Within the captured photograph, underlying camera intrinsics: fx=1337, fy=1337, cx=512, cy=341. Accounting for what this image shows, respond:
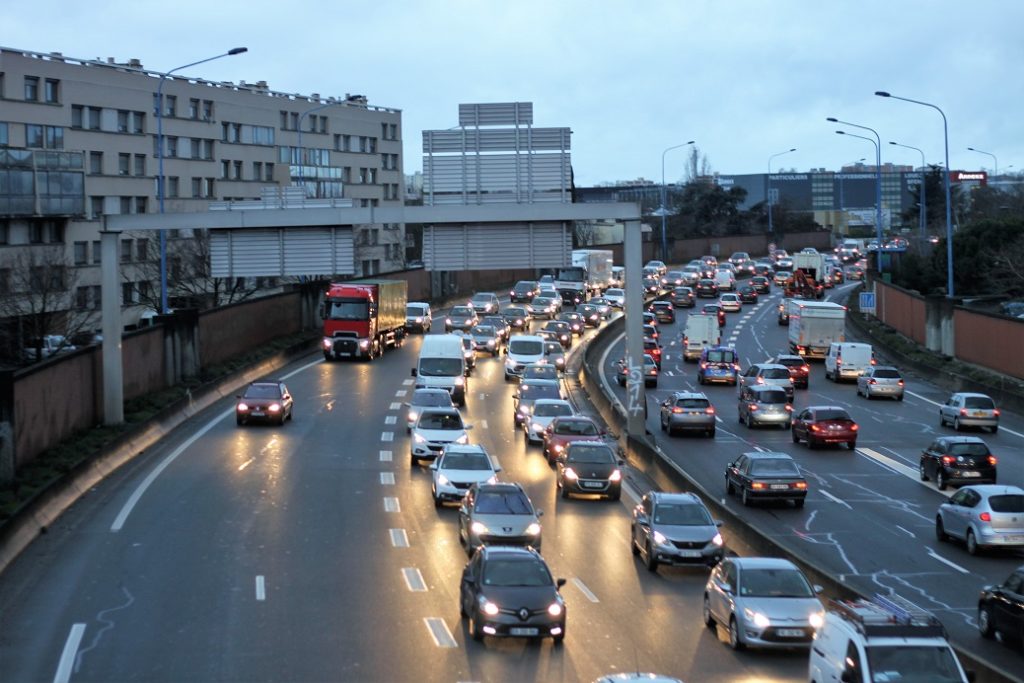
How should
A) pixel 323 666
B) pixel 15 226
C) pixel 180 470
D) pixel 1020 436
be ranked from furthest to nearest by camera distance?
pixel 15 226, pixel 1020 436, pixel 180 470, pixel 323 666

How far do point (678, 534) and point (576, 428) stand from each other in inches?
503

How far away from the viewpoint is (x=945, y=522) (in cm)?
2706

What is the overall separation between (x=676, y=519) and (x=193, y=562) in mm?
8911

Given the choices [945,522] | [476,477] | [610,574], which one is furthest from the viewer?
[476,477]

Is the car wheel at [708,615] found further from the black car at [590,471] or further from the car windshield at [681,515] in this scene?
the black car at [590,471]

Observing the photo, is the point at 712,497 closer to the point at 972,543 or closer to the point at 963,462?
the point at 972,543

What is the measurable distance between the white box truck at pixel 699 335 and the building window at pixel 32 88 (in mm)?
42852

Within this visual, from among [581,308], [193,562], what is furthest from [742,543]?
[581,308]

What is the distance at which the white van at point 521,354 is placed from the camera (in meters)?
55.8

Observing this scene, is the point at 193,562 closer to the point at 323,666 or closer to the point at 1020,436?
the point at 323,666

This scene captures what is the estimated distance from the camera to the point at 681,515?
24812mm

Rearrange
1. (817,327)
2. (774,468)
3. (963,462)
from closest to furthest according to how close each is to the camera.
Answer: (774,468), (963,462), (817,327)

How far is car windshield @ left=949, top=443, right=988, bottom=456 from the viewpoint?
33125mm

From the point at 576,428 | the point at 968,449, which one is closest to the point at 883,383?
the point at 968,449
